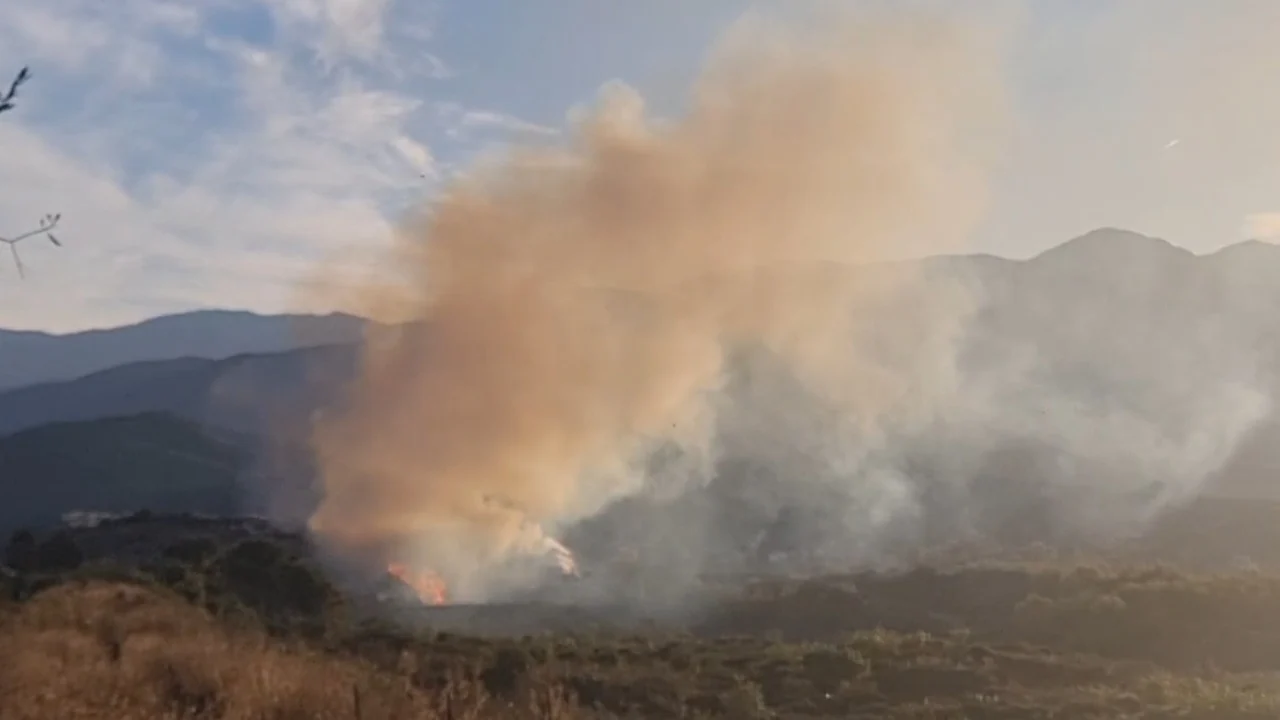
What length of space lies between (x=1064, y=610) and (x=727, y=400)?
135 feet

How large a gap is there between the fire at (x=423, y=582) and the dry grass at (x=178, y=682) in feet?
80.6

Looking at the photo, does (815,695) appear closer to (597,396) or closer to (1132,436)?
(597,396)

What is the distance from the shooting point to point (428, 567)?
138ft

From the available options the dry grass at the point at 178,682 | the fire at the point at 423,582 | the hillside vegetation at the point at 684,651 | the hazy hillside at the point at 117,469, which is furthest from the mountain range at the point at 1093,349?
the dry grass at the point at 178,682

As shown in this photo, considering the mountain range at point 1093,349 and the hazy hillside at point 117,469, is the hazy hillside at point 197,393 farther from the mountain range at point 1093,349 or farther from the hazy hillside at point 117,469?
the hazy hillside at point 117,469

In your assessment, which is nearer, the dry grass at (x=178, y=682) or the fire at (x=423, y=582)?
the dry grass at (x=178, y=682)

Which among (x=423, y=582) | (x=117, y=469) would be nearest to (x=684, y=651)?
(x=423, y=582)

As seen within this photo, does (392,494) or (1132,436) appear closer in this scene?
(392,494)

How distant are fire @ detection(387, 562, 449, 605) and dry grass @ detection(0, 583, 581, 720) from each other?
24.6 meters

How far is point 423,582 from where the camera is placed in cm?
4097

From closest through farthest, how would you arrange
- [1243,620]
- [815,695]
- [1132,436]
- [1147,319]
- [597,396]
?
[815,695] → [1243,620] → [597,396] → [1132,436] → [1147,319]

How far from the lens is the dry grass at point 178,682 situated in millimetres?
9547

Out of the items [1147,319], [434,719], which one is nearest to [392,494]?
[434,719]

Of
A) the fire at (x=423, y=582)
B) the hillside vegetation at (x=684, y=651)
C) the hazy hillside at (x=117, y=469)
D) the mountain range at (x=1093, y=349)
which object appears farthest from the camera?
the hazy hillside at (x=117, y=469)
